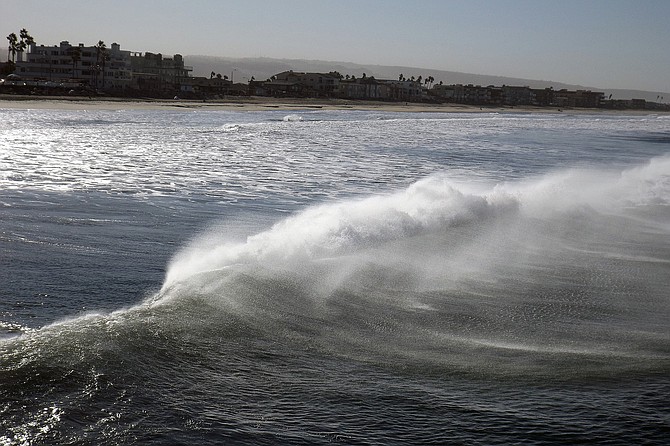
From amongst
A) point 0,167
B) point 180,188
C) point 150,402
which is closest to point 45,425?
point 150,402

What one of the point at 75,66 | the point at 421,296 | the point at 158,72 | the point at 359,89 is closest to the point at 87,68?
the point at 75,66

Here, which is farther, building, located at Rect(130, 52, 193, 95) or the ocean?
building, located at Rect(130, 52, 193, 95)

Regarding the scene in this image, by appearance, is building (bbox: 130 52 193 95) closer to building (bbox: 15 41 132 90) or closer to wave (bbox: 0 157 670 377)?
building (bbox: 15 41 132 90)

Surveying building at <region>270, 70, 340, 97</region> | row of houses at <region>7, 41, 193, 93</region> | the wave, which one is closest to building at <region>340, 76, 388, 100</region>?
building at <region>270, 70, 340, 97</region>

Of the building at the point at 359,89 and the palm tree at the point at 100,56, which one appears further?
the building at the point at 359,89

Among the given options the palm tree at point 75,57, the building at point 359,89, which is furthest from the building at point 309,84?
the palm tree at point 75,57

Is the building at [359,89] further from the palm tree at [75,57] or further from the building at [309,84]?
the palm tree at [75,57]

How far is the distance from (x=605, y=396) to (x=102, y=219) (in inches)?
400

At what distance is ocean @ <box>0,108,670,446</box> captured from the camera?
18.5 feet

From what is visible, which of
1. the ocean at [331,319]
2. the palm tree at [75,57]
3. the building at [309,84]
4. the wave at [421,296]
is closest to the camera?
the ocean at [331,319]

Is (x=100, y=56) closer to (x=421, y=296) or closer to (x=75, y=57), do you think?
(x=75, y=57)

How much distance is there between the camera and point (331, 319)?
7977mm

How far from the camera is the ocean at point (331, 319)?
5.64 m

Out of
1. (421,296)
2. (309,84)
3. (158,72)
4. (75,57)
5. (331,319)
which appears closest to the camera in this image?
(331,319)
